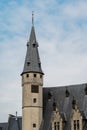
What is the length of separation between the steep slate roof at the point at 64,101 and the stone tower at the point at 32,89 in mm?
1761

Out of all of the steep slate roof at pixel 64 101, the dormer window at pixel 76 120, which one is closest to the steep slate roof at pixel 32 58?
the steep slate roof at pixel 64 101

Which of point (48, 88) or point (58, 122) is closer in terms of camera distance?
point (58, 122)

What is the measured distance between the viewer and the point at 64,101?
89312 mm

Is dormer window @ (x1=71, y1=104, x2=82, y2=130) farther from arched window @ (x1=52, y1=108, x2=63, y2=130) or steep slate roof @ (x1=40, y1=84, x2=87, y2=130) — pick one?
arched window @ (x1=52, y1=108, x2=63, y2=130)

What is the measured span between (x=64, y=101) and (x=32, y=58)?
11726 millimetres

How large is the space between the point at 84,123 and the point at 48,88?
14.1m

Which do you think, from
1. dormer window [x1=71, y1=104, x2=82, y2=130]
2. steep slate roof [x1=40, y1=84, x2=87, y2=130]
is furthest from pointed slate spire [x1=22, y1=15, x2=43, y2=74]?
dormer window [x1=71, y1=104, x2=82, y2=130]

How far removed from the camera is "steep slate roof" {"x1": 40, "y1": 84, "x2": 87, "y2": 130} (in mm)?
85750

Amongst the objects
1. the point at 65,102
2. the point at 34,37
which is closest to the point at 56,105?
the point at 65,102

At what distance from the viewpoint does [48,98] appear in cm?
9212

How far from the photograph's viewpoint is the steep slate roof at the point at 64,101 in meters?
85.8

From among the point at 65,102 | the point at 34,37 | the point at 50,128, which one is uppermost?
the point at 34,37

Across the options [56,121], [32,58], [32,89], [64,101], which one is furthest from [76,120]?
[32,58]

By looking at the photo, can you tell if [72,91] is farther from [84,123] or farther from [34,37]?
[34,37]
